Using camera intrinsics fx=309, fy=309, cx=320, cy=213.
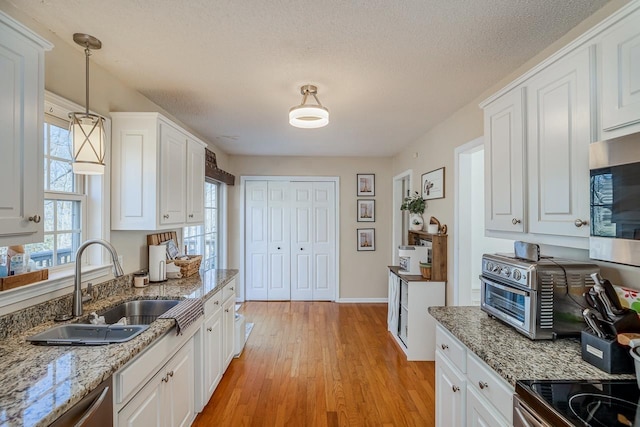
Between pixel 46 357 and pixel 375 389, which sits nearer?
pixel 46 357

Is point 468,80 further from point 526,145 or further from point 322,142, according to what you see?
point 322,142

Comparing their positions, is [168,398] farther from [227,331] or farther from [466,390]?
[466,390]

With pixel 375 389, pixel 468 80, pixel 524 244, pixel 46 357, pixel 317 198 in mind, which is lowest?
pixel 375 389

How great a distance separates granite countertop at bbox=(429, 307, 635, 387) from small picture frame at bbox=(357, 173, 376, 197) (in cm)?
369

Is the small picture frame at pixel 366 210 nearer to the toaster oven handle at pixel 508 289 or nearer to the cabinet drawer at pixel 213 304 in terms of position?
the cabinet drawer at pixel 213 304

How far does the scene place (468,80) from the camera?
227cm

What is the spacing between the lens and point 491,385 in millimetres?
1274

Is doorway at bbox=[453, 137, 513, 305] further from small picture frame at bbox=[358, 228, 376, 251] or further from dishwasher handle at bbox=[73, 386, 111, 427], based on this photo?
dishwasher handle at bbox=[73, 386, 111, 427]

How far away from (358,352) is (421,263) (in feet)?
3.91

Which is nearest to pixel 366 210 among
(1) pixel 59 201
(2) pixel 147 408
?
(1) pixel 59 201

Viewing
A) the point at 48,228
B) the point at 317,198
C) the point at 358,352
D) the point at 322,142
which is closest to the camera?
the point at 48,228

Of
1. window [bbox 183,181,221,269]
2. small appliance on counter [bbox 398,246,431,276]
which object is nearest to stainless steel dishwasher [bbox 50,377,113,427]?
window [bbox 183,181,221,269]

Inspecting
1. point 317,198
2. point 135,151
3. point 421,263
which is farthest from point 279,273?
point 135,151

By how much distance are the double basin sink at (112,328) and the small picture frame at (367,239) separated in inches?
142
